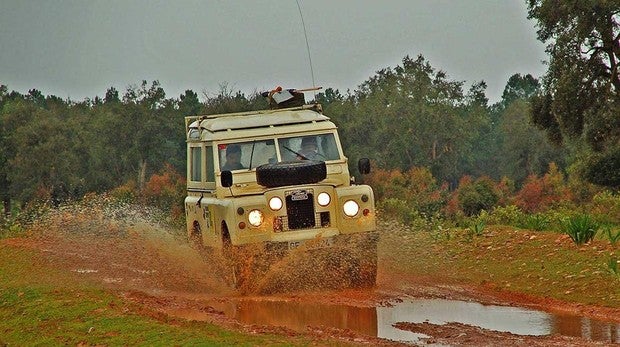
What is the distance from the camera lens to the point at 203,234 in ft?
63.0

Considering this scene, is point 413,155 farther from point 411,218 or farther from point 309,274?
point 309,274

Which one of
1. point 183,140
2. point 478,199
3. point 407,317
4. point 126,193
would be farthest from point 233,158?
point 183,140

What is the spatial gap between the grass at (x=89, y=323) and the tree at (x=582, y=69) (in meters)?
22.0

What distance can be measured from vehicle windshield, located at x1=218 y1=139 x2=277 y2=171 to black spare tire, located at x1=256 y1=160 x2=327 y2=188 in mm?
544

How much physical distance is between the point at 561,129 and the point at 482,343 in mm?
27106

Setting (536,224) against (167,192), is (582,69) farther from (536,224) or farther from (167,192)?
(167,192)

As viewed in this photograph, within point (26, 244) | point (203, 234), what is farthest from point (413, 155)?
point (203, 234)

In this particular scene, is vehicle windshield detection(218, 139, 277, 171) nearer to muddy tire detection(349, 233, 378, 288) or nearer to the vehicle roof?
the vehicle roof

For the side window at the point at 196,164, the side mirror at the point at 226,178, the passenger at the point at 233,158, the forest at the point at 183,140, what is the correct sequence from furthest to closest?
Answer: the forest at the point at 183,140 → the side window at the point at 196,164 → the passenger at the point at 233,158 → the side mirror at the point at 226,178

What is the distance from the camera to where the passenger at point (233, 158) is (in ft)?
59.7

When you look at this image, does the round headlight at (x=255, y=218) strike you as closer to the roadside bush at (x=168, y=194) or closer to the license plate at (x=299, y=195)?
the license plate at (x=299, y=195)

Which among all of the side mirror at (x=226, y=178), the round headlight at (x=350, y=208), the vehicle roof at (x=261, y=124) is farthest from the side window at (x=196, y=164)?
the round headlight at (x=350, y=208)

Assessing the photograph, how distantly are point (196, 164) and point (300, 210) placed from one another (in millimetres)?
2807

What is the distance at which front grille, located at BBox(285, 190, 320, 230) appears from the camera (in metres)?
17.3
